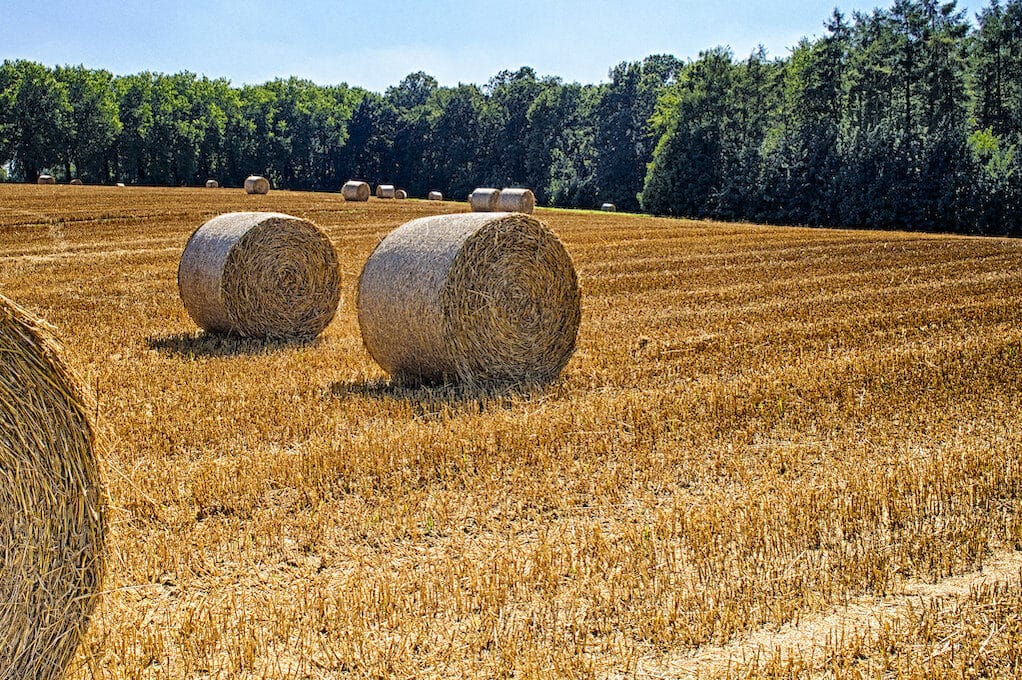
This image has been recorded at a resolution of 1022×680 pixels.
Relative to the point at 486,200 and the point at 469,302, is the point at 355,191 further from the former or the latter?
the point at 469,302

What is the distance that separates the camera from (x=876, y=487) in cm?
575

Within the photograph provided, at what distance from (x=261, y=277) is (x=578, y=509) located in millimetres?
6476

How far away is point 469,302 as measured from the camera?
8.59 m

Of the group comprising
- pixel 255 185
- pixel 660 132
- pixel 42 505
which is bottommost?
pixel 42 505

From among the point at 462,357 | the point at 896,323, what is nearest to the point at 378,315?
the point at 462,357

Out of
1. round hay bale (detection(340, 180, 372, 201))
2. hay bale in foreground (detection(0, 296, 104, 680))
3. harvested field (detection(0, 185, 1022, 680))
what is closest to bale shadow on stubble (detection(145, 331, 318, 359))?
harvested field (detection(0, 185, 1022, 680))

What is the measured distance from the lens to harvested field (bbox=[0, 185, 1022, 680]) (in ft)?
13.2

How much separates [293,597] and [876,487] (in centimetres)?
346

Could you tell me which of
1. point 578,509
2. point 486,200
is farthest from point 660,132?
point 578,509

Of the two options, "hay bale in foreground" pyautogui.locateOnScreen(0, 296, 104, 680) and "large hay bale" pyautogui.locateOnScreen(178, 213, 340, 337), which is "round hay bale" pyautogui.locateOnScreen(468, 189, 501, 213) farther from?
"hay bale in foreground" pyautogui.locateOnScreen(0, 296, 104, 680)

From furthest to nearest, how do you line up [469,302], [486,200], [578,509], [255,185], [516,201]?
[255,185], [486,200], [516,201], [469,302], [578,509]

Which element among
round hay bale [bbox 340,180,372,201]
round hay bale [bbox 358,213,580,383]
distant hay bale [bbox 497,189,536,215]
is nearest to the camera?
→ round hay bale [bbox 358,213,580,383]

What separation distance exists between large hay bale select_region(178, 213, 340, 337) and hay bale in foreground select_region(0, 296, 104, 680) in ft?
23.4

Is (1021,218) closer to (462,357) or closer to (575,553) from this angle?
(462,357)
